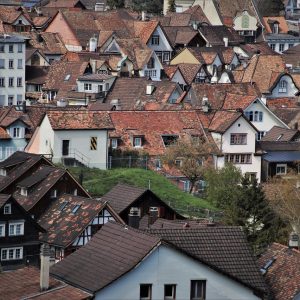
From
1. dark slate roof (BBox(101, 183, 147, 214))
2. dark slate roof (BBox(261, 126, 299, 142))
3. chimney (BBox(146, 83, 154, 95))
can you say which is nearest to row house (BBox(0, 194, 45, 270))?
dark slate roof (BBox(101, 183, 147, 214))

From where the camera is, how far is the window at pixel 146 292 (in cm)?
3609

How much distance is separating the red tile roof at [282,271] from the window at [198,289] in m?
4.38

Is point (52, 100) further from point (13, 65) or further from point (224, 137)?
point (224, 137)

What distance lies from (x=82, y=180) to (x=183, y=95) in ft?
72.9

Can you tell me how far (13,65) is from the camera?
95.5 m

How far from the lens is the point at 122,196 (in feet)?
181

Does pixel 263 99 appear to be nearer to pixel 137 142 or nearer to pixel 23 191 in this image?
pixel 137 142

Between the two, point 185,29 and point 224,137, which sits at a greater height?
point 185,29

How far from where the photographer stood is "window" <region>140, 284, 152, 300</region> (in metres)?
36.1

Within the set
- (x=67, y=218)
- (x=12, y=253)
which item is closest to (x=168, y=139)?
(x=67, y=218)

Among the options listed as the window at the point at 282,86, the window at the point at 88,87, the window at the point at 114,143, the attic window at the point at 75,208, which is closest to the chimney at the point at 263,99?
the window at the point at 282,86

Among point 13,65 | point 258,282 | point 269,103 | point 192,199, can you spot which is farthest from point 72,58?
point 258,282

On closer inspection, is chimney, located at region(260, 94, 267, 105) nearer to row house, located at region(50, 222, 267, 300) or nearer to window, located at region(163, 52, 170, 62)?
window, located at region(163, 52, 170, 62)

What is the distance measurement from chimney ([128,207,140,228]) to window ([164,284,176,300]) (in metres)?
11.0
